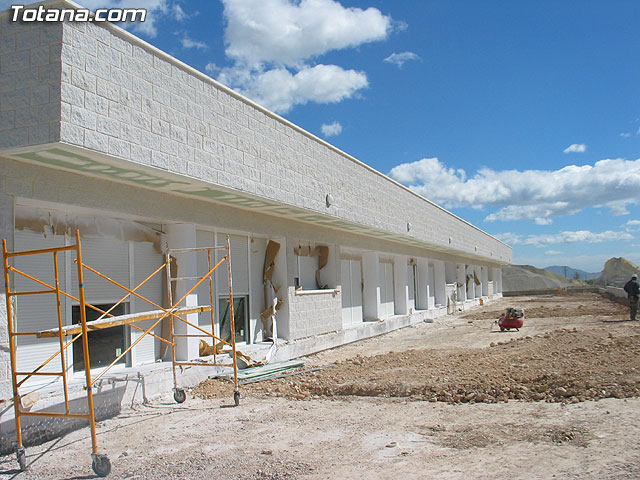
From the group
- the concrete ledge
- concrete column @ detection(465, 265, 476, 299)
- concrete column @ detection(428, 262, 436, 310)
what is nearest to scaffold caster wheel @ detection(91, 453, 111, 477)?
the concrete ledge

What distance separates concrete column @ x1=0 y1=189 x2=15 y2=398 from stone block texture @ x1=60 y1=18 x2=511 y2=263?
4.63ft

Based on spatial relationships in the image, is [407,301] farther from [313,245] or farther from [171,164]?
[171,164]

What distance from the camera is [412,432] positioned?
6824 millimetres

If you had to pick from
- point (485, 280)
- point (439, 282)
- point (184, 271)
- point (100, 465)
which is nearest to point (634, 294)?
point (439, 282)

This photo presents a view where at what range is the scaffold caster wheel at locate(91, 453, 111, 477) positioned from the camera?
5773 millimetres

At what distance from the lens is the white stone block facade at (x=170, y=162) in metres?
7.18

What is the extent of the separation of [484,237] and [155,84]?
36.6 metres

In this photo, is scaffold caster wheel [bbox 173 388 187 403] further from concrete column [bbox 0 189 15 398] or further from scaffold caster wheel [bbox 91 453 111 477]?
scaffold caster wheel [bbox 91 453 111 477]

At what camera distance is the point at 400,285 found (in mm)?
24344

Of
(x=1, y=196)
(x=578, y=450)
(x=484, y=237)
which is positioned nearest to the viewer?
(x=578, y=450)

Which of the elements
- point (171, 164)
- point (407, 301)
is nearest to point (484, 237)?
point (407, 301)

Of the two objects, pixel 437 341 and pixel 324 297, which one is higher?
pixel 324 297

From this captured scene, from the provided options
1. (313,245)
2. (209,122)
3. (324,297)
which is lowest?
(324,297)

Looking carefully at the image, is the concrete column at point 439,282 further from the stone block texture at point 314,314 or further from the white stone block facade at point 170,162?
the stone block texture at point 314,314
